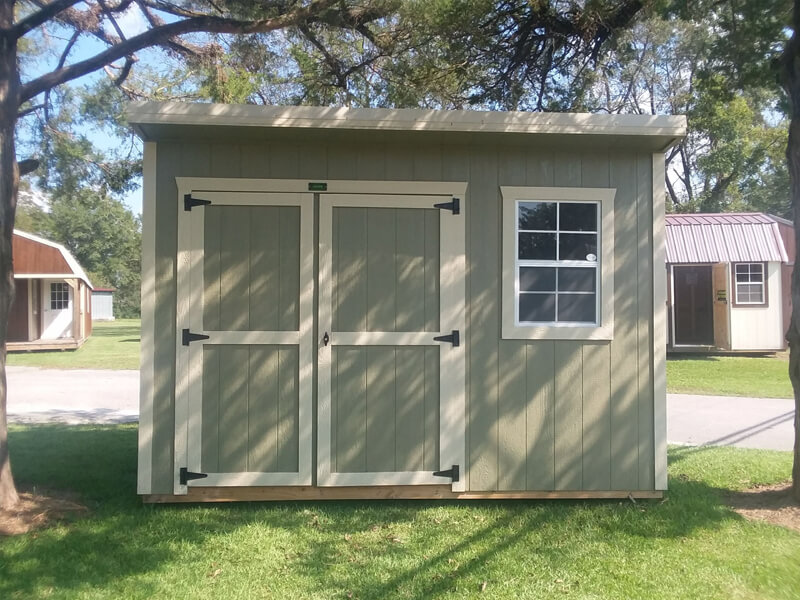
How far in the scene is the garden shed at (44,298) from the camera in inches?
728

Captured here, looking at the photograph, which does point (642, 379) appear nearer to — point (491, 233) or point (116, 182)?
point (491, 233)

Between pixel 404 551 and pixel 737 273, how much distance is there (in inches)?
509

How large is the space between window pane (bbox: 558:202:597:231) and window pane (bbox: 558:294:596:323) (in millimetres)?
498

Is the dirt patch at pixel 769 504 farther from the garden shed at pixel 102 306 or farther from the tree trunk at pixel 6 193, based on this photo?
the garden shed at pixel 102 306

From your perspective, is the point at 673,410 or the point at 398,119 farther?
the point at 673,410

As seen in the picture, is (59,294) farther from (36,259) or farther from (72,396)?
(72,396)

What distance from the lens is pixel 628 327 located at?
15.6 feet

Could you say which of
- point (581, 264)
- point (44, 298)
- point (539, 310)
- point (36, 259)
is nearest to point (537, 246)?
point (581, 264)

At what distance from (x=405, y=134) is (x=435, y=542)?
269 cm

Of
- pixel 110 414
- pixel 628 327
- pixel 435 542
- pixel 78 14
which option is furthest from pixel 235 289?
pixel 110 414

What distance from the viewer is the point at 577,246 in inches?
188

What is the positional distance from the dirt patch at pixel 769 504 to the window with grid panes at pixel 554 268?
1.69 meters

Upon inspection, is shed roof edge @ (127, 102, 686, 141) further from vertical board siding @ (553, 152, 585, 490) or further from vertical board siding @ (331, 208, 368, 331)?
vertical board siding @ (553, 152, 585, 490)

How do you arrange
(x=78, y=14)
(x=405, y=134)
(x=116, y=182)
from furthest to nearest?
(x=116, y=182), (x=78, y=14), (x=405, y=134)
